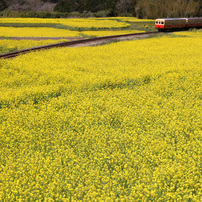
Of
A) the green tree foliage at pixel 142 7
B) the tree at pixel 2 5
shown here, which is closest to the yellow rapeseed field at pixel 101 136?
the green tree foliage at pixel 142 7

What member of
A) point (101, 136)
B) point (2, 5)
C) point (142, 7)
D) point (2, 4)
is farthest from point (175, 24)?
point (2, 4)

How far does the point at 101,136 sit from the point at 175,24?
113 ft

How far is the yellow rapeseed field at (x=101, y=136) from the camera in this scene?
5555mm

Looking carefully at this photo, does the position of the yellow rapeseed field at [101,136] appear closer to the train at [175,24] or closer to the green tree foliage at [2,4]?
Result: the train at [175,24]

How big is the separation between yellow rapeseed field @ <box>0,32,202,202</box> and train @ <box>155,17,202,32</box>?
74.9ft

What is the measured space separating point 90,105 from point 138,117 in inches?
Answer: 82.6

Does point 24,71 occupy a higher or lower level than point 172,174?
higher

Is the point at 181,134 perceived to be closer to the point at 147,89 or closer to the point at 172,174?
the point at 172,174

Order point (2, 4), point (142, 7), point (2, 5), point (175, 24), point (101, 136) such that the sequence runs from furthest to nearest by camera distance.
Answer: point (2, 4)
point (2, 5)
point (142, 7)
point (175, 24)
point (101, 136)

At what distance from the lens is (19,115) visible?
30.3 feet

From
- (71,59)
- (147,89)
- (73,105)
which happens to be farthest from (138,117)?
(71,59)

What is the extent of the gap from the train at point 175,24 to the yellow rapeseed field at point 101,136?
22.8 m

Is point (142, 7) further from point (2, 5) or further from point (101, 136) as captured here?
point (101, 136)

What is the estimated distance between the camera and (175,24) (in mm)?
38250
